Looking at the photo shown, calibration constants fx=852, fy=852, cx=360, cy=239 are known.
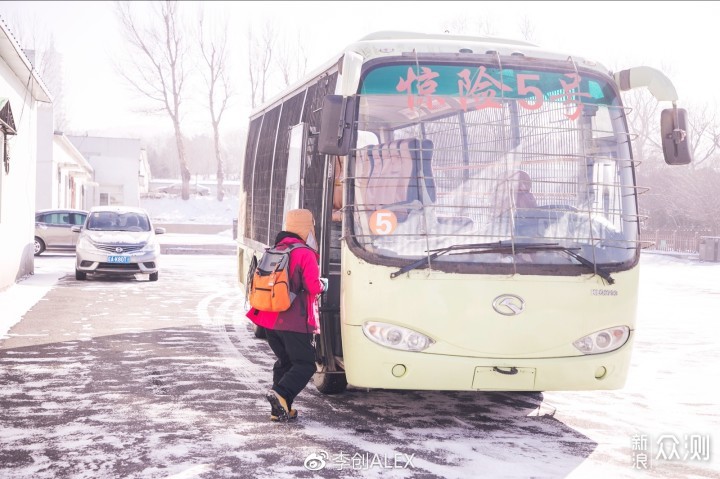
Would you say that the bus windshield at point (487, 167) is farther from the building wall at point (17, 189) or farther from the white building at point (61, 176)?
the white building at point (61, 176)

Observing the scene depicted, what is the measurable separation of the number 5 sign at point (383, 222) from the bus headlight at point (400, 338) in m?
0.69

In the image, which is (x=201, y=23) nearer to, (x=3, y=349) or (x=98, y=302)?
(x=98, y=302)

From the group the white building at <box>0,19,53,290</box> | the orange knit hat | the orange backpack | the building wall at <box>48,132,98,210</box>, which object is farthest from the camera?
the building wall at <box>48,132,98,210</box>

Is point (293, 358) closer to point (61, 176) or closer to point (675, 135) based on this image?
point (675, 135)

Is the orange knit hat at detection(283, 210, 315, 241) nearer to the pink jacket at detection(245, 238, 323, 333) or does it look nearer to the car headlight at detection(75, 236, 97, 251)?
the pink jacket at detection(245, 238, 323, 333)

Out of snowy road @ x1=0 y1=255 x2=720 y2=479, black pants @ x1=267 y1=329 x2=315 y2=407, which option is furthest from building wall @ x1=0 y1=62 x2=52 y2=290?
black pants @ x1=267 y1=329 x2=315 y2=407

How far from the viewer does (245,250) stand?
12.0 m

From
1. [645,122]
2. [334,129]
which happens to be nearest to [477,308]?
[334,129]

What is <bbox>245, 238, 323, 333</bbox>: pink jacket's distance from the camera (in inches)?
252

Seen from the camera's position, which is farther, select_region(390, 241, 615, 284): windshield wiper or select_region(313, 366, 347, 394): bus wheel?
select_region(313, 366, 347, 394): bus wheel

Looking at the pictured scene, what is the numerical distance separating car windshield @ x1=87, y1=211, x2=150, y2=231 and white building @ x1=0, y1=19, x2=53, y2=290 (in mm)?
1550

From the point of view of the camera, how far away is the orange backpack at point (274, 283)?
20.9 feet

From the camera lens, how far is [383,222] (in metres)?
6.33

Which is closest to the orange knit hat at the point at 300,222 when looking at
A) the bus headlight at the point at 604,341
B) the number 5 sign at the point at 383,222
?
the number 5 sign at the point at 383,222
